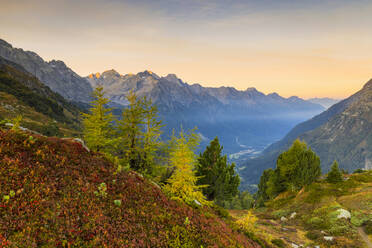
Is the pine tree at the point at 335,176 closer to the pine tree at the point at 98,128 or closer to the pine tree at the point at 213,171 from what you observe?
the pine tree at the point at 213,171

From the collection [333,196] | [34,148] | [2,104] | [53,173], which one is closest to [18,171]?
[53,173]

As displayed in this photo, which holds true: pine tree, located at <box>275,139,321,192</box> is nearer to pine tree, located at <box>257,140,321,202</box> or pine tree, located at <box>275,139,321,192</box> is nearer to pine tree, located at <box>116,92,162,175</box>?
pine tree, located at <box>257,140,321,202</box>

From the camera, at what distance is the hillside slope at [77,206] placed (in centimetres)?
648

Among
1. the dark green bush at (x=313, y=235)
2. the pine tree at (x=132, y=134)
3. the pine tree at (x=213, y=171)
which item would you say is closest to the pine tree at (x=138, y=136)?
the pine tree at (x=132, y=134)

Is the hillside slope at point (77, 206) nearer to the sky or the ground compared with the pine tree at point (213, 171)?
nearer to the sky

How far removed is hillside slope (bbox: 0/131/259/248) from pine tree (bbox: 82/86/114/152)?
739 cm

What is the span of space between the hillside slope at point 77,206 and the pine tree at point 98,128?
739cm

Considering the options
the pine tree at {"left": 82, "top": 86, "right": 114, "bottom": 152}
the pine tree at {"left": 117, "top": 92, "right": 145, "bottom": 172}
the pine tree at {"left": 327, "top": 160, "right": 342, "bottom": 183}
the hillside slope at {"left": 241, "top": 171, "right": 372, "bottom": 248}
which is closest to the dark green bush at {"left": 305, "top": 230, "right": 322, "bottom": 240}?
the hillside slope at {"left": 241, "top": 171, "right": 372, "bottom": 248}

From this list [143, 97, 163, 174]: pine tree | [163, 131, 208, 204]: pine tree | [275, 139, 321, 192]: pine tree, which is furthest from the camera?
[275, 139, 321, 192]: pine tree

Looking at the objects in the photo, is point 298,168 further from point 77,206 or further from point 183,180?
point 77,206

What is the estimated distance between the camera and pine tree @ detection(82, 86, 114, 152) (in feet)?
64.2

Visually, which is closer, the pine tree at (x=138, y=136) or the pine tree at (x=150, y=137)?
the pine tree at (x=138, y=136)

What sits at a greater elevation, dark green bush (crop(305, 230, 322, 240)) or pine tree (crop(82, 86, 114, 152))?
pine tree (crop(82, 86, 114, 152))

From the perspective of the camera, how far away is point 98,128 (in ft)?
67.1
